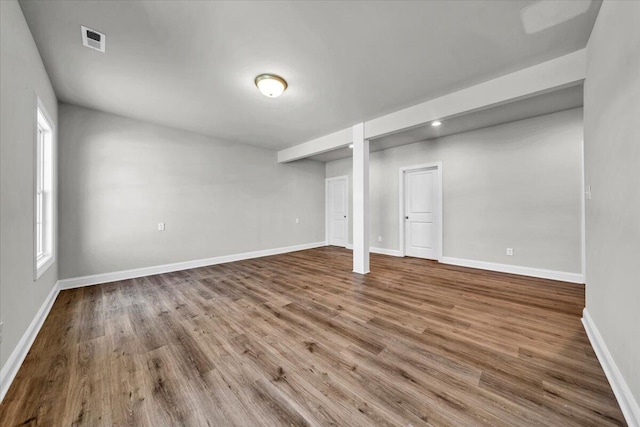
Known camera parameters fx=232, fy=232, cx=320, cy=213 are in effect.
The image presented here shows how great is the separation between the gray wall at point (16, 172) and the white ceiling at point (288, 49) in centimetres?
27

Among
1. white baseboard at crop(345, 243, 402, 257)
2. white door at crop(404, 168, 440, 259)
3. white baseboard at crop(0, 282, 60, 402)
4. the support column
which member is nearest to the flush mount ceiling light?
Result: the support column

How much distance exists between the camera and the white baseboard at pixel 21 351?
1.45 meters

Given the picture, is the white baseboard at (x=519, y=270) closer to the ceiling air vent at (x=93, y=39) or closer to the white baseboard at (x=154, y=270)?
the white baseboard at (x=154, y=270)

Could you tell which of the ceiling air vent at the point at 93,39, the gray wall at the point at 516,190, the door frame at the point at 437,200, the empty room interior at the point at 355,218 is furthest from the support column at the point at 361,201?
the ceiling air vent at the point at 93,39

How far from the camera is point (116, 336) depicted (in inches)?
82.3

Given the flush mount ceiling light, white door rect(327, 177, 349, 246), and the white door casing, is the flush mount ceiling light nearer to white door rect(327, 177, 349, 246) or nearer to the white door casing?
the white door casing

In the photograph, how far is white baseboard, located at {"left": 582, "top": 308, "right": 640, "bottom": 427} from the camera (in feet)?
3.84

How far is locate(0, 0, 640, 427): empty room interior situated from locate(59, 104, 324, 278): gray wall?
0.11 ft

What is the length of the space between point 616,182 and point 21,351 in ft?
14.2

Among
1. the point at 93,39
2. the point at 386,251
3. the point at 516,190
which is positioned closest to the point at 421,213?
the point at 386,251

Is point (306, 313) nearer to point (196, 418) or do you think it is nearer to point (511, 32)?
point (196, 418)

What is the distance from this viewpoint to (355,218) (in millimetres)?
4098

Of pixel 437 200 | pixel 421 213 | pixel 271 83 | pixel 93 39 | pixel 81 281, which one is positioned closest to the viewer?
pixel 93 39

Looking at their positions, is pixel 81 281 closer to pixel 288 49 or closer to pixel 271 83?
pixel 271 83
